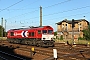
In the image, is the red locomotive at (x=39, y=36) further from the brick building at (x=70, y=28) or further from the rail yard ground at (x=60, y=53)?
the brick building at (x=70, y=28)

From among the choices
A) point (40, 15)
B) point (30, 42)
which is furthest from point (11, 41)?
point (30, 42)

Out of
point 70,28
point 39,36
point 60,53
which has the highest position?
point 70,28

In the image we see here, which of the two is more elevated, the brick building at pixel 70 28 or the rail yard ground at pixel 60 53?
the brick building at pixel 70 28

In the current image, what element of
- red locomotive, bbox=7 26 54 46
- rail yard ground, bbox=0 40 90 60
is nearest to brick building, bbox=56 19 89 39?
red locomotive, bbox=7 26 54 46

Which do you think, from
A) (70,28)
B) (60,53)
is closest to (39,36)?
(60,53)

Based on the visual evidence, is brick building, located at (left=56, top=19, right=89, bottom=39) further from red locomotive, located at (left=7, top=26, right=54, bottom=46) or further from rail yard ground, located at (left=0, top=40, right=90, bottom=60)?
rail yard ground, located at (left=0, top=40, right=90, bottom=60)

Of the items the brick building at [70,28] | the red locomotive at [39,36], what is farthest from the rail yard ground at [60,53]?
the brick building at [70,28]

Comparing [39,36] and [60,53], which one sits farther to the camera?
[39,36]

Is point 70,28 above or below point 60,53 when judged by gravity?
above

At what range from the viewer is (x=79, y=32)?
58.1 metres

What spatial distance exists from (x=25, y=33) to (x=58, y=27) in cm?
3496

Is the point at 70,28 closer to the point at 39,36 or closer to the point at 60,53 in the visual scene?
the point at 39,36

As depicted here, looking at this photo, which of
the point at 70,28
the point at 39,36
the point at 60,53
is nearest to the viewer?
the point at 60,53

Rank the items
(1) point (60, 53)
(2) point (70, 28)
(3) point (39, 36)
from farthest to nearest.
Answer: (2) point (70, 28), (3) point (39, 36), (1) point (60, 53)
